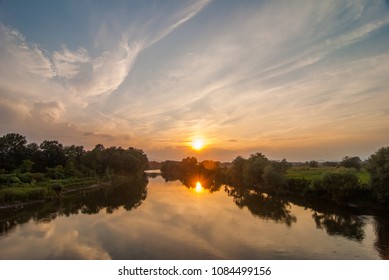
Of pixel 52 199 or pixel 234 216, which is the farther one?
pixel 52 199

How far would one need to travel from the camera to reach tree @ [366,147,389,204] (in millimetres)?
16172

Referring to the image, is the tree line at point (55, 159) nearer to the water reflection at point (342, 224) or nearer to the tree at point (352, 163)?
the water reflection at point (342, 224)

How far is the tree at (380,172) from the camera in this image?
16.2 metres

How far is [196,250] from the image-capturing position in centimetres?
994

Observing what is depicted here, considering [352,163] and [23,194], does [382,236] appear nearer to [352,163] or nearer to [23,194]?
[352,163]

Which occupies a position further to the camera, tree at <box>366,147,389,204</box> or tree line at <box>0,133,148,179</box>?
tree line at <box>0,133,148,179</box>

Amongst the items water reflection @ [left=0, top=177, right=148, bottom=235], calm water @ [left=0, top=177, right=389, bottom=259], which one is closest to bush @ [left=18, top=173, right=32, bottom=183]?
water reflection @ [left=0, top=177, right=148, bottom=235]

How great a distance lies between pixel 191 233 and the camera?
12.0 m

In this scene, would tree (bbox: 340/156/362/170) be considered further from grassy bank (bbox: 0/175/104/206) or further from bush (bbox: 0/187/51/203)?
bush (bbox: 0/187/51/203)

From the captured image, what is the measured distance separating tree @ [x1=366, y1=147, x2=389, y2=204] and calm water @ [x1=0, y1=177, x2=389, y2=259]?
156 cm

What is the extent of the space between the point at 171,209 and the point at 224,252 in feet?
28.9
